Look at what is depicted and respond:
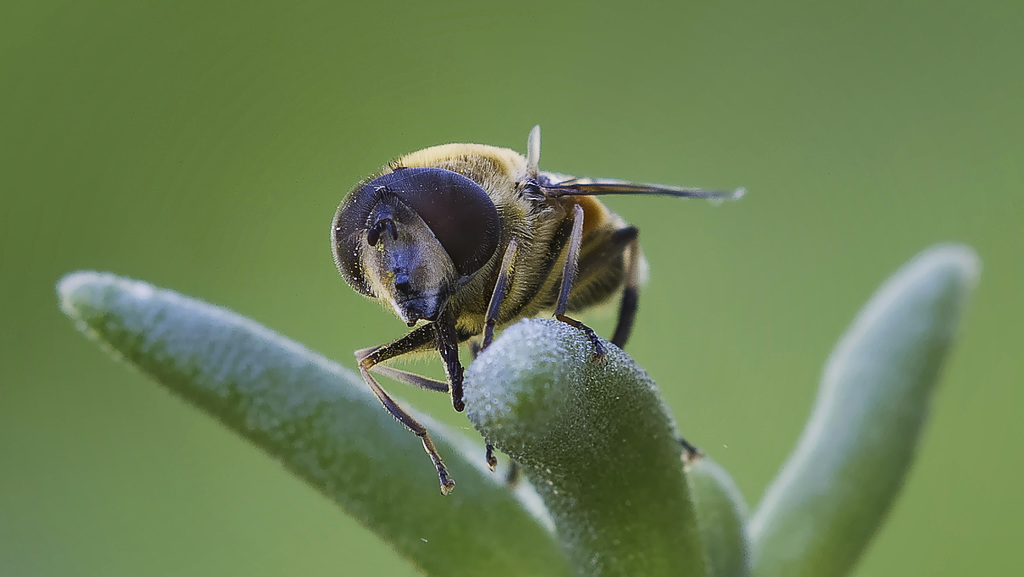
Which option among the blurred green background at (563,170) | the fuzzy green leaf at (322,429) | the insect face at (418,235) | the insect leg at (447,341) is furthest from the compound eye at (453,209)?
the blurred green background at (563,170)

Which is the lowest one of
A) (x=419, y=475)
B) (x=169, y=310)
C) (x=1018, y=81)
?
(x=419, y=475)

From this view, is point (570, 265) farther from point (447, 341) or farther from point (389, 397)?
point (389, 397)

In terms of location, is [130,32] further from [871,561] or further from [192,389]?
[871,561]

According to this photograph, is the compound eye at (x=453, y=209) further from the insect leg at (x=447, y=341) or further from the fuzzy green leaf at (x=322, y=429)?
the fuzzy green leaf at (x=322, y=429)

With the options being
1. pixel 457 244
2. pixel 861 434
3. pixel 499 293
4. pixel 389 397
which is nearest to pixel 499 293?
pixel 499 293

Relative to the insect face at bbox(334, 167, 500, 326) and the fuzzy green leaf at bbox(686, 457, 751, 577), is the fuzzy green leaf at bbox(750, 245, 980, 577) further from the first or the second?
the insect face at bbox(334, 167, 500, 326)

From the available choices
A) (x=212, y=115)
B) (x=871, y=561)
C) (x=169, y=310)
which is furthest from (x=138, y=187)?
(x=871, y=561)
